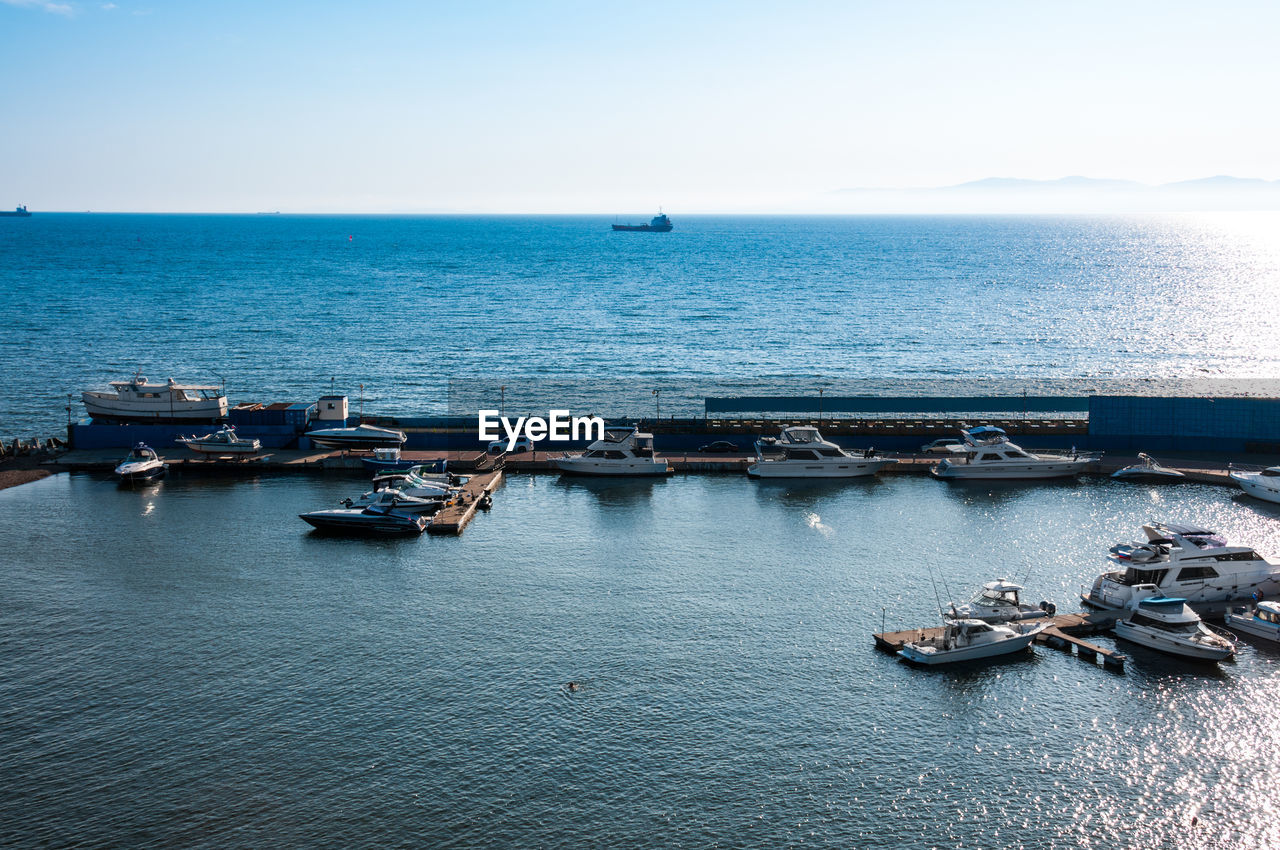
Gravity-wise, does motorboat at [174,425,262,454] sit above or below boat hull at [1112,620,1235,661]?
above

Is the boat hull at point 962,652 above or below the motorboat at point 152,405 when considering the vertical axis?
below

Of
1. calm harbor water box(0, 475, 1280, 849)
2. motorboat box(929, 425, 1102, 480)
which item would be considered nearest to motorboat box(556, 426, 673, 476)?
calm harbor water box(0, 475, 1280, 849)

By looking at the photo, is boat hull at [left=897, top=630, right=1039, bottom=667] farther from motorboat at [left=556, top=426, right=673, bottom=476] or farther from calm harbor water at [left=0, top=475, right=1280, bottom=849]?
motorboat at [left=556, top=426, right=673, bottom=476]

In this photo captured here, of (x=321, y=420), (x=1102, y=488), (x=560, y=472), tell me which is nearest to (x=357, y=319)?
(x=321, y=420)

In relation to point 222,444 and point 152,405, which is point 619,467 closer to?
point 222,444

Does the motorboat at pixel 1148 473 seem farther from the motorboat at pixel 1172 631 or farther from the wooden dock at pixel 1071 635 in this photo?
the wooden dock at pixel 1071 635

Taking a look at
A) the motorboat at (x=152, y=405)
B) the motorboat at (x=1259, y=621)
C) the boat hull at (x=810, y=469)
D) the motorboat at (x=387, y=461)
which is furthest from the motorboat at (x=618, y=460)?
the motorboat at (x=1259, y=621)
